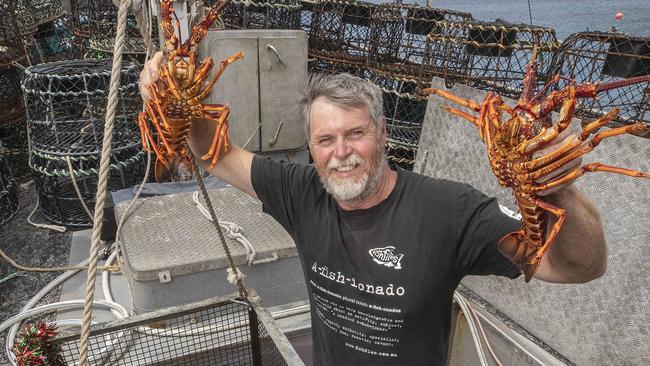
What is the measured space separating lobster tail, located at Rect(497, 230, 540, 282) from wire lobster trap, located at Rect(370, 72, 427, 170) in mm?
3983

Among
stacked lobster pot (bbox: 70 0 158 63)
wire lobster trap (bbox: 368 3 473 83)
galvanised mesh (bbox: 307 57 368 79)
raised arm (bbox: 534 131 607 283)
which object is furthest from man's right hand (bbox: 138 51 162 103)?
galvanised mesh (bbox: 307 57 368 79)

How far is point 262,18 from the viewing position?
7898 mm

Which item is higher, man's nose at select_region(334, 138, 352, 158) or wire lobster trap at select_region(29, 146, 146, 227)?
man's nose at select_region(334, 138, 352, 158)

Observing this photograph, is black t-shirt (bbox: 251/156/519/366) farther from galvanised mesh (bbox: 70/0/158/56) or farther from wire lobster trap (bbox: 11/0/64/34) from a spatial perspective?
wire lobster trap (bbox: 11/0/64/34)

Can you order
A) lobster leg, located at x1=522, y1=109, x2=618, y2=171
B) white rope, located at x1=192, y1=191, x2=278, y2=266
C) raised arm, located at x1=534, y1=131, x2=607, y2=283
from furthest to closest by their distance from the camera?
white rope, located at x1=192, y1=191, x2=278, y2=266 → raised arm, located at x1=534, y1=131, x2=607, y2=283 → lobster leg, located at x1=522, y1=109, x2=618, y2=171

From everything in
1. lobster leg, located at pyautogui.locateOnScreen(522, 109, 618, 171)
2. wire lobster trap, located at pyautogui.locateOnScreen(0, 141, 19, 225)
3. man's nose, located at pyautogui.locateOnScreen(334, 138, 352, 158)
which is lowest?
wire lobster trap, located at pyautogui.locateOnScreen(0, 141, 19, 225)

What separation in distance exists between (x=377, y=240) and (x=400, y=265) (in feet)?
0.46

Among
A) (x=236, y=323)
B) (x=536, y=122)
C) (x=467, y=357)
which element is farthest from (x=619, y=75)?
(x=236, y=323)

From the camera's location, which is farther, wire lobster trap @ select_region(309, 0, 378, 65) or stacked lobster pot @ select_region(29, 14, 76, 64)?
stacked lobster pot @ select_region(29, 14, 76, 64)

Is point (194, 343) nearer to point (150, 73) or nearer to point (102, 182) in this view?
point (102, 182)

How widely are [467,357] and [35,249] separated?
4.08 metres

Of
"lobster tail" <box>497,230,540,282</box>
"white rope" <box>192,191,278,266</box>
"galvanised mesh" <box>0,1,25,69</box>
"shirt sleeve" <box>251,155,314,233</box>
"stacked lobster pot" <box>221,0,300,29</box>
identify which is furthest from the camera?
"stacked lobster pot" <box>221,0,300,29</box>

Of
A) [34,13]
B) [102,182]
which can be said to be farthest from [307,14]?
[102,182]

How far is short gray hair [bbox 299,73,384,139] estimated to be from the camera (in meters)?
1.84
